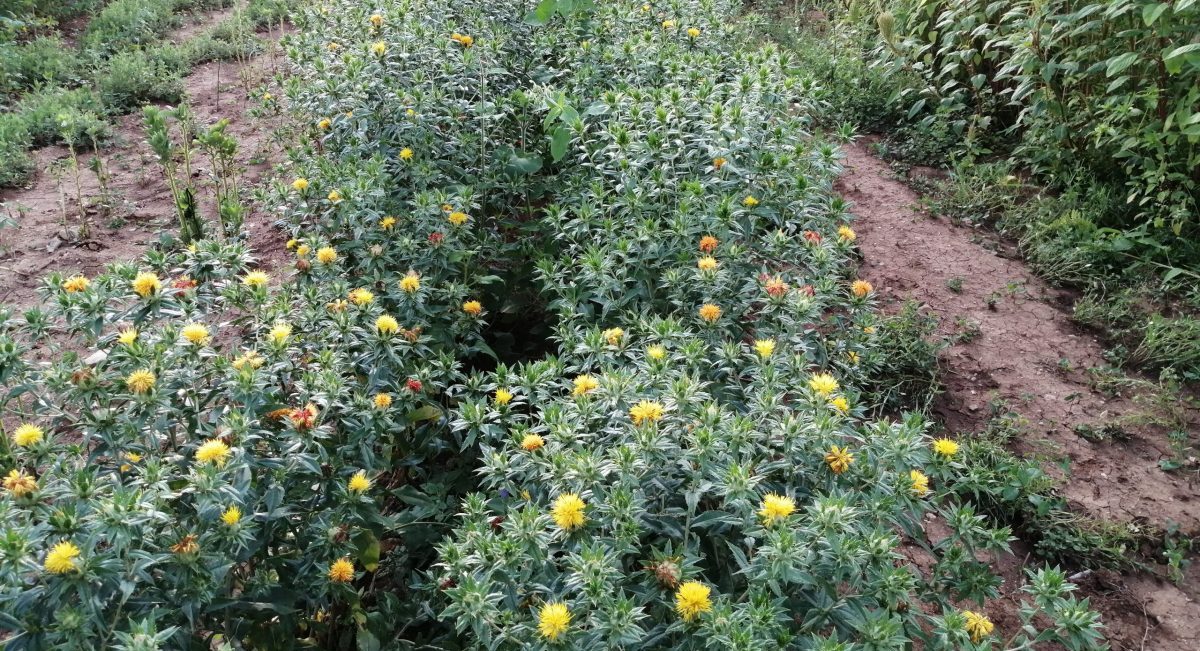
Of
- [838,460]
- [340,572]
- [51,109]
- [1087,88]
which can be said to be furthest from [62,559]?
[51,109]

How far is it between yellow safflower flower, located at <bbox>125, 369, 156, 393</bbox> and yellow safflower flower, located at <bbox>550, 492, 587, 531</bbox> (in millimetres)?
924

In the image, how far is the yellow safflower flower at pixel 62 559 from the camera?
1373mm

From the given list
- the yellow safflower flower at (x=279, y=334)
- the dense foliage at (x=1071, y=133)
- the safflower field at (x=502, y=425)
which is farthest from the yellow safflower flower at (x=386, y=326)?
the dense foliage at (x=1071, y=133)

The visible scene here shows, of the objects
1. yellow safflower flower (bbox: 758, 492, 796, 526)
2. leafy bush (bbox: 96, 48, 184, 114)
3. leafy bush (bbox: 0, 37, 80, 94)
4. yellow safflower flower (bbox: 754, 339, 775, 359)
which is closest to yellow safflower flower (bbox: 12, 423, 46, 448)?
yellow safflower flower (bbox: 758, 492, 796, 526)

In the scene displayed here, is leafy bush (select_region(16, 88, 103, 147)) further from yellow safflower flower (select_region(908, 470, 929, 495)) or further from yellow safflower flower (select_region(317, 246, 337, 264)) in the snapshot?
yellow safflower flower (select_region(908, 470, 929, 495))

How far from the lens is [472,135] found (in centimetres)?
315

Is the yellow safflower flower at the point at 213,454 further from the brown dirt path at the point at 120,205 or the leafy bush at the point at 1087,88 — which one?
the leafy bush at the point at 1087,88

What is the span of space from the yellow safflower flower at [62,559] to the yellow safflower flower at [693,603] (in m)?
1.07

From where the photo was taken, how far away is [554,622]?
1396mm

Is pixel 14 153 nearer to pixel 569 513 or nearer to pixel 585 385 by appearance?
pixel 585 385

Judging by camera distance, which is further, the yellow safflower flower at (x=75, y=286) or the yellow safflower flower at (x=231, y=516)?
the yellow safflower flower at (x=75, y=286)

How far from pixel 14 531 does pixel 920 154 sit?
4.76m

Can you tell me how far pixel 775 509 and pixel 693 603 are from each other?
0.25 m

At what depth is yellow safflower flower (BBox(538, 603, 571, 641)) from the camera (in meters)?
1.39
